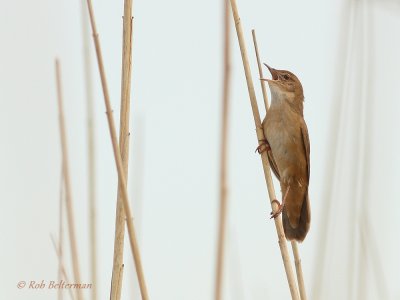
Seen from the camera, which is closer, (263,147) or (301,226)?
(263,147)

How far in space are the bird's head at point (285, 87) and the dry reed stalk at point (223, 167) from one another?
2442 mm

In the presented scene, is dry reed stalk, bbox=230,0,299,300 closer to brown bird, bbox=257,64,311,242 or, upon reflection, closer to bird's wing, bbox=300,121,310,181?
brown bird, bbox=257,64,311,242

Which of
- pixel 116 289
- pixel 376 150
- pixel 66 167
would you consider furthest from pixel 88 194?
pixel 376 150

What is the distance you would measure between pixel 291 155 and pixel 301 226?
500 mm

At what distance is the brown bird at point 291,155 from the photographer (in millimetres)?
4035

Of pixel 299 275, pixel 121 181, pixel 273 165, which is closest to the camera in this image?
pixel 121 181

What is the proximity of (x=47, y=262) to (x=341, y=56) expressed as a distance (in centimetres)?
172

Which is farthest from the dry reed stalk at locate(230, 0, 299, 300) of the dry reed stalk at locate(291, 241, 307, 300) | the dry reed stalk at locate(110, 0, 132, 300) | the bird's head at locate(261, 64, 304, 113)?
the bird's head at locate(261, 64, 304, 113)

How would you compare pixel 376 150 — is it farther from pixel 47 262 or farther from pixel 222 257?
pixel 47 262

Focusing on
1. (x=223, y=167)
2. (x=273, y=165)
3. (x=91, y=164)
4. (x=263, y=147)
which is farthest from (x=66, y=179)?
Answer: (x=273, y=165)

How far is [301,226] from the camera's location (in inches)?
164

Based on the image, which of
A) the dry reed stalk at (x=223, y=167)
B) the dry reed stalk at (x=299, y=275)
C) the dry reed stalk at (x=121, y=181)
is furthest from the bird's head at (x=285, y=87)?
the dry reed stalk at (x=223, y=167)

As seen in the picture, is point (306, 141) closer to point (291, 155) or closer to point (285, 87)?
point (291, 155)

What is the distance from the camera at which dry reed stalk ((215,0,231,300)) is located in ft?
5.39
